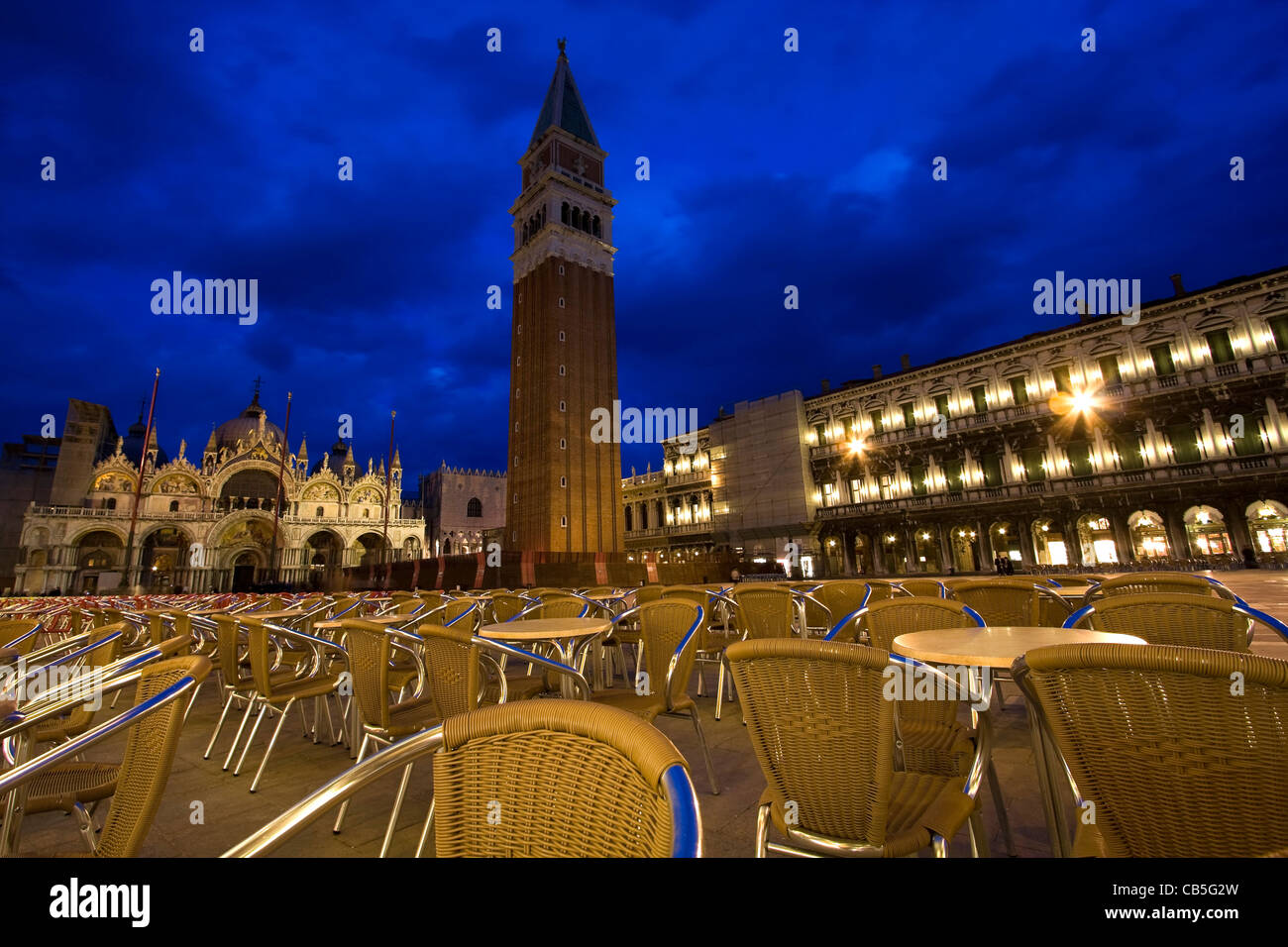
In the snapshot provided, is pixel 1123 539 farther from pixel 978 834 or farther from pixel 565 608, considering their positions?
pixel 978 834

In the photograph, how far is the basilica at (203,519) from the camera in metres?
37.6

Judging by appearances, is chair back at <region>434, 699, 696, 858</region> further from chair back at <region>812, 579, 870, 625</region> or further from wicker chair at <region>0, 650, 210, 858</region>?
chair back at <region>812, 579, 870, 625</region>

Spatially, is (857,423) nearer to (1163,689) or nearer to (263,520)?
(1163,689)

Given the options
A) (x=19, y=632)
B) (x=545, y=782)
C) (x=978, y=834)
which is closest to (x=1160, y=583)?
(x=978, y=834)

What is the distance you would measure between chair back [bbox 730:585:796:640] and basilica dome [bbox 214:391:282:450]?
53.4 metres

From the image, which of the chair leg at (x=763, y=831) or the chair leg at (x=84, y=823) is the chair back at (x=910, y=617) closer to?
the chair leg at (x=763, y=831)

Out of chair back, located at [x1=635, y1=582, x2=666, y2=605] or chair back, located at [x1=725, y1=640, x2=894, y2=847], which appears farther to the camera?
chair back, located at [x1=635, y1=582, x2=666, y2=605]

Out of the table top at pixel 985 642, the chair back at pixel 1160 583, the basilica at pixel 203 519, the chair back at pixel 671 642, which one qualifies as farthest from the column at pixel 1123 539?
the basilica at pixel 203 519

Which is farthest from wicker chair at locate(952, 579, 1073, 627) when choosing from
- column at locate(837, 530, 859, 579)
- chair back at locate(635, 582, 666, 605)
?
column at locate(837, 530, 859, 579)

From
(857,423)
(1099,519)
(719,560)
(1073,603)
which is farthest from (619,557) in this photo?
(1073,603)

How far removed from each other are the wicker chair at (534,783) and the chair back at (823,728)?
28.7 inches

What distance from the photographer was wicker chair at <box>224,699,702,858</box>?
1.07 meters
